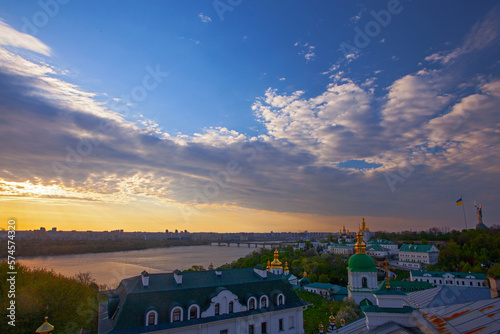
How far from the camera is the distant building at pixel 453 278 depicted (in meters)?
43.6

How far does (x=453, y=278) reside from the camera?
1777 inches

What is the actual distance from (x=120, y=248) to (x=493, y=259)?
115354 mm

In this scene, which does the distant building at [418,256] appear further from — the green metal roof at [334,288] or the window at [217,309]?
the window at [217,309]

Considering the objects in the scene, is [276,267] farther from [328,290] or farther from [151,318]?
[151,318]

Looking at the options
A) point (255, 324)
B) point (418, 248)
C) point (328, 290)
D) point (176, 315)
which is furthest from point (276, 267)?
point (418, 248)

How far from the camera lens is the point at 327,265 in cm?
5403

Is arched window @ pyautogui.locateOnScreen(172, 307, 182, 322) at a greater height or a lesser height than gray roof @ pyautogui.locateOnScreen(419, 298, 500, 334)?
lesser

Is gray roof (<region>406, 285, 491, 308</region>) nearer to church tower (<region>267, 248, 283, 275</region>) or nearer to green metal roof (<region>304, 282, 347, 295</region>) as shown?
church tower (<region>267, 248, 283, 275</region>)

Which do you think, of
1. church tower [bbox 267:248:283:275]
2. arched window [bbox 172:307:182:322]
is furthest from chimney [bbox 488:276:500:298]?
church tower [bbox 267:248:283:275]

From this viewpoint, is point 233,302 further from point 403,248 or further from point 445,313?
point 403,248

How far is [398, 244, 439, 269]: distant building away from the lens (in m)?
67.8

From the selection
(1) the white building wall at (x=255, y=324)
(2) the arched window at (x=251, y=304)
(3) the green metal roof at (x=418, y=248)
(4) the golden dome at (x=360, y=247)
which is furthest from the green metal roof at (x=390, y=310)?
(3) the green metal roof at (x=418, y=248)

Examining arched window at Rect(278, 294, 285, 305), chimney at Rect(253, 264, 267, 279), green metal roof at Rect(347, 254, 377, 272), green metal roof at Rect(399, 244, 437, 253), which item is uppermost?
chimney at Rect(253, 264, 267, 279)

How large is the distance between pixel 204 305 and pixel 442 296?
1568cm
